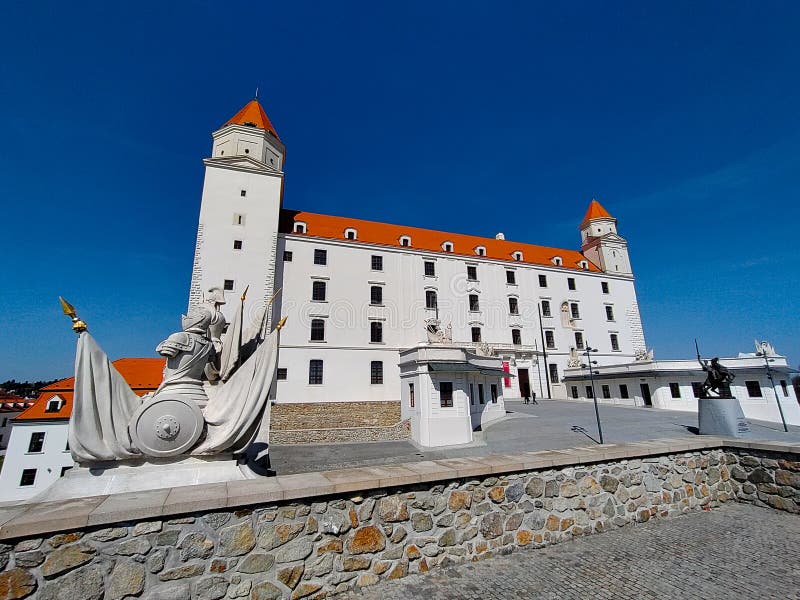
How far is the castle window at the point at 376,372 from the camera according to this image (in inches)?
1067

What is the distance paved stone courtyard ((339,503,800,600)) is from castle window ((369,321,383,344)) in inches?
953

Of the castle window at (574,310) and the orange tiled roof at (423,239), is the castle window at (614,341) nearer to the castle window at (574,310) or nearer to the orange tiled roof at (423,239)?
the castle window at (574,310)

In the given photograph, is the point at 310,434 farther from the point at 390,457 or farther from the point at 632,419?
the point at 632,419

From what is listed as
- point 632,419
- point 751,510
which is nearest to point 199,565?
point 751,510

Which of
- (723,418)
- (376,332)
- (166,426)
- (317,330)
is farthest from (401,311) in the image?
(166,426)

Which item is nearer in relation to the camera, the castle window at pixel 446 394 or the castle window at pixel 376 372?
the castle window at pixel 446 394

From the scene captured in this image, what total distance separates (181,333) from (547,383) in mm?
33005

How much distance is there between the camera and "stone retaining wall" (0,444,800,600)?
260 centimetres

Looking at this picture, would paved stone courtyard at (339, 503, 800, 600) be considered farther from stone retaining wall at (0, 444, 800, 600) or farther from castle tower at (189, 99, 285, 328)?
castle tower at (189, 99, 285, 328)

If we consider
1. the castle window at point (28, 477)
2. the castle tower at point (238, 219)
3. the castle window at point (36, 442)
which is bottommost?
the castle window at point (28, 477)

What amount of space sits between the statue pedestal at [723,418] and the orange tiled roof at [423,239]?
76.6 ft

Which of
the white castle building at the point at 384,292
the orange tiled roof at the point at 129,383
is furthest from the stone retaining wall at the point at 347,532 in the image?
the orange tiled roof at the point at 129,383

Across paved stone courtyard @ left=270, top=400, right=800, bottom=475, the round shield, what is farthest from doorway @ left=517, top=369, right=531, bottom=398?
the round shield

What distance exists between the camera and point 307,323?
2669cm
